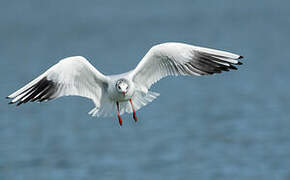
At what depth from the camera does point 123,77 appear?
28.8 ft

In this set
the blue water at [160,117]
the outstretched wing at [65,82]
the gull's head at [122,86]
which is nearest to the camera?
the gull's head at [122,86]

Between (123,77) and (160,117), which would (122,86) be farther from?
(160,117)

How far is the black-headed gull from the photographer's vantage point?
8805 mm

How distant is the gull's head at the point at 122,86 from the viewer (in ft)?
28.1

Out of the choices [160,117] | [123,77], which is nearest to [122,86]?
[123,77]

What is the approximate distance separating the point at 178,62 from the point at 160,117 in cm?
791

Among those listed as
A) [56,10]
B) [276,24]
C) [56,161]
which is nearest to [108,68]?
[56,161]

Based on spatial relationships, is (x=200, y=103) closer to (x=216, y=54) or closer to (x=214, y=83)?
(x=214, y=83)

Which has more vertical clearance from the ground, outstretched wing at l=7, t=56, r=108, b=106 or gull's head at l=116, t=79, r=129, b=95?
outstretched wing at l=7, t=56, r=108, b=106

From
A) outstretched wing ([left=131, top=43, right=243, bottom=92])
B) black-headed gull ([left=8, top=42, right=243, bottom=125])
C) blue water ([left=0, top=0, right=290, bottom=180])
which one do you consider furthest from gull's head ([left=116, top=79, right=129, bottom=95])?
blue water ([left=0, top=0, right=290, bottom=180])

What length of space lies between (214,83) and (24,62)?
26.3 ft

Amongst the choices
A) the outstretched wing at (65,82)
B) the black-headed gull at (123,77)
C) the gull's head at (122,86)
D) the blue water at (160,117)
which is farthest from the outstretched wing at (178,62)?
the blue water at (160,117)

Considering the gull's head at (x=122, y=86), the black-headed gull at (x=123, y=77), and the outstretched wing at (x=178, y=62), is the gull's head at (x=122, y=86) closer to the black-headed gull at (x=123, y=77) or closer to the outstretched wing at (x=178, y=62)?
the black-headed gull at (x=123, y=77)

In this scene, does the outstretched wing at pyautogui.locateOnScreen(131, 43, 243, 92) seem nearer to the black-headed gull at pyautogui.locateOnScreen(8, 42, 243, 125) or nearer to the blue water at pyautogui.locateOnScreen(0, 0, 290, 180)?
the black-headed gull at pyautogui.locateOnScreen(8, 42, 243, 125)
